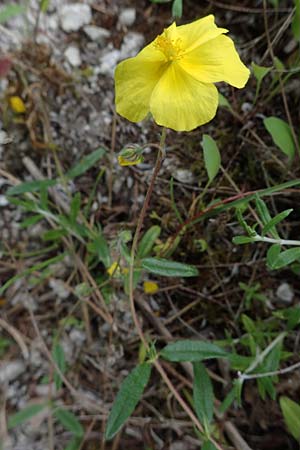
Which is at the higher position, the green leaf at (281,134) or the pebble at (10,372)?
the green leaf at (281,134)

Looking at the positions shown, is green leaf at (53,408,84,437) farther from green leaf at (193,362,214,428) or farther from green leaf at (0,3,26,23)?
green leaf at (0,3,26,23)

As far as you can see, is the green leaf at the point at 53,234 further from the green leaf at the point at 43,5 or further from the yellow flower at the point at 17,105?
the green leaf at the point at 43,5

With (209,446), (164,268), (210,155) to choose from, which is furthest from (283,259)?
(209,446)

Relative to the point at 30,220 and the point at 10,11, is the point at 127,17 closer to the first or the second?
the point at 10,11

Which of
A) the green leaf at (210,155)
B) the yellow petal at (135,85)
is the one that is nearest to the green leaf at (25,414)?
the green leaf at (210,155)

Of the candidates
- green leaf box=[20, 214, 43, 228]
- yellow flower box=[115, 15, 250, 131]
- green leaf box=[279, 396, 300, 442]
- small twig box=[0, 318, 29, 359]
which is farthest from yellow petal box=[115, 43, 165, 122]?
small twig box=[0, 318, 29, 359]

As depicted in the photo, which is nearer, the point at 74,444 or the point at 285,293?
the point at 285,293

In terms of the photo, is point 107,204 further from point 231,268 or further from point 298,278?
point 298,278
